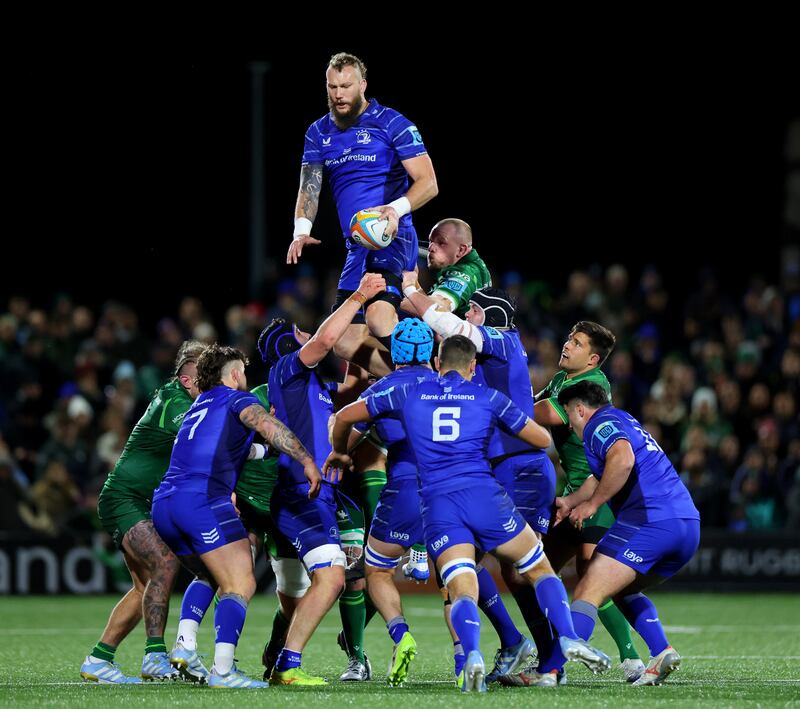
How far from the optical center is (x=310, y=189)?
32.6 ft

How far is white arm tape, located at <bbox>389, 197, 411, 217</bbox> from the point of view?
9422mm

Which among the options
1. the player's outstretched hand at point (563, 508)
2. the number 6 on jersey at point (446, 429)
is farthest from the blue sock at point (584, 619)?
the number 6 on jersey at point (446, 429)

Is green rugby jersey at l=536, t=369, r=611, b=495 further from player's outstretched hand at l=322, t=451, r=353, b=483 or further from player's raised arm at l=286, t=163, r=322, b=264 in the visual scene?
player's raised arm at l=286, t=163, r=322, b=264

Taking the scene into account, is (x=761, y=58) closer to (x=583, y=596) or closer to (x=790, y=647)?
(x=790, y=647)

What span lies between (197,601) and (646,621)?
2.65 metres

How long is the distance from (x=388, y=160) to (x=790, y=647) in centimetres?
487

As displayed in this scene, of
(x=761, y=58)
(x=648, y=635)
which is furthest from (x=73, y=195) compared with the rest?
(x=648, y=635)

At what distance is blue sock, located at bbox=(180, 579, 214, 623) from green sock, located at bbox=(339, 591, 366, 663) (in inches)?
33.9

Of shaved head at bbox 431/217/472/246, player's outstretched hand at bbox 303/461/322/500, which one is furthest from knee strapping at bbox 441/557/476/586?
shaved head at bbox 431/217/472/246

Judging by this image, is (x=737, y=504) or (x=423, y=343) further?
(x=737, y=504)

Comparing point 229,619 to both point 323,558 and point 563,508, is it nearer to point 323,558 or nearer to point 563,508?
point 323,558

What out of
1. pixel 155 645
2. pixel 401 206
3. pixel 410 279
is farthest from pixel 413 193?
pixel 155 645

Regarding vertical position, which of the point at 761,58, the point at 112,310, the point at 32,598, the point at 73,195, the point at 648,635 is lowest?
the point at 32,598

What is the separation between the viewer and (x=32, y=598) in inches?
679
